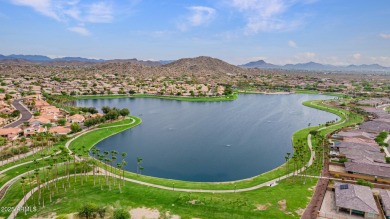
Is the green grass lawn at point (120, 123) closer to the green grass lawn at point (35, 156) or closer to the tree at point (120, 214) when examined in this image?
the green grass lawn at point (35, 156)

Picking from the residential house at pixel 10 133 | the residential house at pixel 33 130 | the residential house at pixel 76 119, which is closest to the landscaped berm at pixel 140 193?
the residential house at pixel 10 133

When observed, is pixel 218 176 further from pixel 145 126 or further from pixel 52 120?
pixel 52 120

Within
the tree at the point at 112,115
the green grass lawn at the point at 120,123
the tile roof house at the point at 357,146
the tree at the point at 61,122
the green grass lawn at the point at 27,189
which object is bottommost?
the green grass lawn at the point at 27,189

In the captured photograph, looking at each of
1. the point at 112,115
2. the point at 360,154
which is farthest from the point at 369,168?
the point at 112,115

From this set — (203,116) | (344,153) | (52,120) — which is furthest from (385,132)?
(52,120)

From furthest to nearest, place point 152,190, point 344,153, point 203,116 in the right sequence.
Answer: point 203,116
point 344,153
point 152,190

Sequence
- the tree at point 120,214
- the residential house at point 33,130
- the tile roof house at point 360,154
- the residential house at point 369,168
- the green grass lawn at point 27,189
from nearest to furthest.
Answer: the tree at point 120,214, the green grass lawn at point 27,189, the residential house at point 369,168, the tile roof house at point 360,154, the residential house at point 33,130

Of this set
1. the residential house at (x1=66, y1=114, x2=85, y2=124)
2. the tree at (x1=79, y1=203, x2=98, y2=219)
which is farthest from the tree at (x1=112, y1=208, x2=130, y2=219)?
the residential house at (x1=66, y1=114, x2=85, y2=124)
